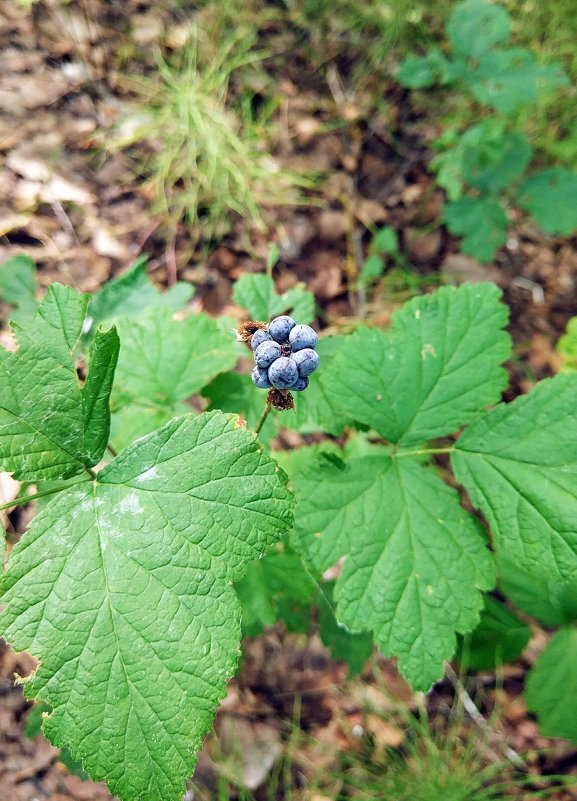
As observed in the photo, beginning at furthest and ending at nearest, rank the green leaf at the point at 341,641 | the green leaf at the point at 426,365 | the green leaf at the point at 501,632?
the green leaf at the point at 501,632 < the green leaf at the point at 341,641 < the green leaf at the point at 426,365

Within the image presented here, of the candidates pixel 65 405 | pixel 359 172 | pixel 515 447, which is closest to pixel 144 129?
pixel 359 172

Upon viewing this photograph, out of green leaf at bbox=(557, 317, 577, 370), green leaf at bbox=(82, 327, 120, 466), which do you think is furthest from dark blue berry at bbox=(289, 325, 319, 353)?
green leaf at bbox=(557, 317, 577, 370)

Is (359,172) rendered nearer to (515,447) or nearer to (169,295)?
(169,295)

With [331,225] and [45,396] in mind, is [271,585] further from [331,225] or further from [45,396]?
[331,225]

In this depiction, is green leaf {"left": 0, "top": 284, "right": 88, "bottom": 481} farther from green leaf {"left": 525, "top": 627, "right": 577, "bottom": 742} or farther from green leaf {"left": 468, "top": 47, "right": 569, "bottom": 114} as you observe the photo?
green leaf {"left": 468, "top": 47, "right": 569, "bottom": 114}

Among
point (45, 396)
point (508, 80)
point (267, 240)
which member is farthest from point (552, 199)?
point (45, 396)

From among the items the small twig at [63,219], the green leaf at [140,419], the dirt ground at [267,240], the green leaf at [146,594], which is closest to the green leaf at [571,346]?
the dirt ground at [267,240]

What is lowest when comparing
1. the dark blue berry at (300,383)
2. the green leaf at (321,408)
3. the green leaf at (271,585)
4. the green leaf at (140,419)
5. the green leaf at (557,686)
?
the green leaf at (557,686)

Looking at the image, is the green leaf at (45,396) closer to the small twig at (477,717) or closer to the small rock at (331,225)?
the small twig at (477,717)
